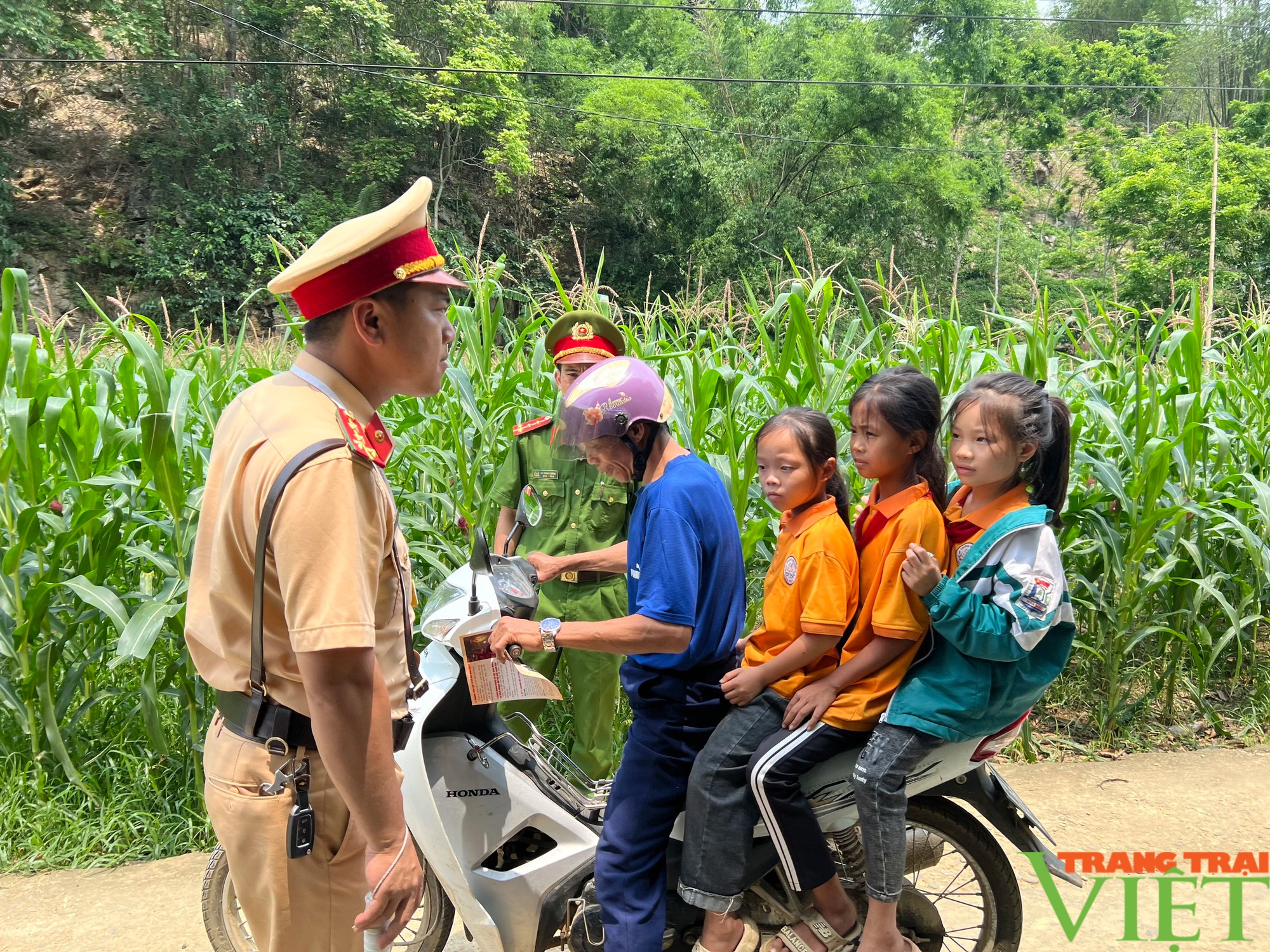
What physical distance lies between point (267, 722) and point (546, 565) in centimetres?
104

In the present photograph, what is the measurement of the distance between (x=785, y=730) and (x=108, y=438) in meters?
2.63

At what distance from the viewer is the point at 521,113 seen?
86.8 ft

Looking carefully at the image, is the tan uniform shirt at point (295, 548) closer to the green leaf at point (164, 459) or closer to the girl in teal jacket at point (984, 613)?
the girl in teal jacket at point (984, 613)

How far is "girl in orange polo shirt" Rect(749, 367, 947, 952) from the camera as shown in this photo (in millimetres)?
2152

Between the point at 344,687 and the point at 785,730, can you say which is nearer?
the point at 344,687

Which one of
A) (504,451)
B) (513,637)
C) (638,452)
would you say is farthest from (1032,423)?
(504,451)

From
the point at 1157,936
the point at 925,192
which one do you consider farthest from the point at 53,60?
the point at 1157,936

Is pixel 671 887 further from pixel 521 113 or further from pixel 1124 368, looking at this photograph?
pixel 521 113

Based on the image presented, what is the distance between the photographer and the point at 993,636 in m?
2.05

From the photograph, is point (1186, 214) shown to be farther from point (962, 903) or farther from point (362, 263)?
point (362, 263)

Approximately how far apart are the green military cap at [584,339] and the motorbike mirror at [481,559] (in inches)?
50.7

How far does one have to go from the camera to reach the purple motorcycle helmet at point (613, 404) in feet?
6.89

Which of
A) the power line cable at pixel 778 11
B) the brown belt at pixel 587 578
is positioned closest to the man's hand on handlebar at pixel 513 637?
the brown belt at pixel 587 578

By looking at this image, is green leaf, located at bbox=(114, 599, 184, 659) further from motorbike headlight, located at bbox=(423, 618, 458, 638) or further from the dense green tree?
the dense green tree
